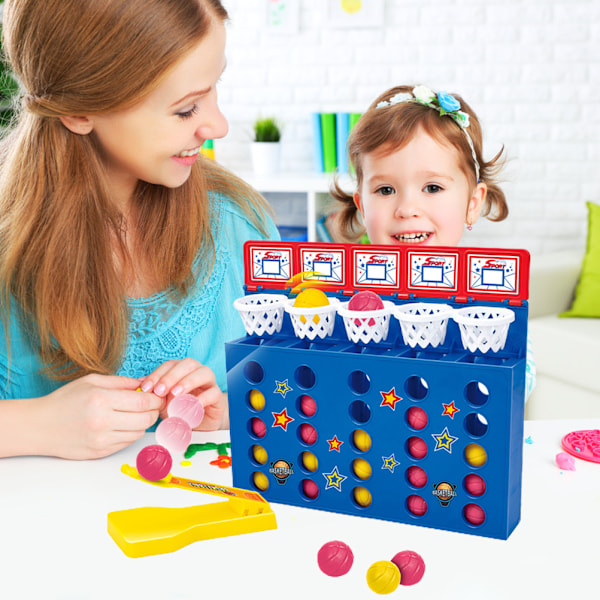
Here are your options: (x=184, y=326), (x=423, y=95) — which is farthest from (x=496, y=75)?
(x=184, y=326)

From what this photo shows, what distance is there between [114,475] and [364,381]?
314mm

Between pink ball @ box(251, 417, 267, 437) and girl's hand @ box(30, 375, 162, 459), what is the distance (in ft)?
0.56

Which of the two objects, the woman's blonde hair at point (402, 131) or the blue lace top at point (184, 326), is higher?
the woman's blonde hair at point (402, 131)

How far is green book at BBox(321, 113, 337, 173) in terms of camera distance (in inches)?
127

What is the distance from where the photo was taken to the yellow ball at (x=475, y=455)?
2.18 ft

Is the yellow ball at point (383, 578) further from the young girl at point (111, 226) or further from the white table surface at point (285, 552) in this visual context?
the young girl at point (111, 226)

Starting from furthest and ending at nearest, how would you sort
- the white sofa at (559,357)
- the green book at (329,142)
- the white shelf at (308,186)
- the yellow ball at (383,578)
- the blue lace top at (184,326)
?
the green book at (329,142), the white shelf at (308,186), the white sofa at (559,357), the blue lace top at (184,326), the yellow ball at (383,578)

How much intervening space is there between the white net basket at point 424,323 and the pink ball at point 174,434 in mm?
277

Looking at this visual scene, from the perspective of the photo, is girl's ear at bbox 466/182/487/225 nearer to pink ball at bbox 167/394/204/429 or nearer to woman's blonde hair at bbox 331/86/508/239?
woman's blonde hair at bbox 331/86/508/239

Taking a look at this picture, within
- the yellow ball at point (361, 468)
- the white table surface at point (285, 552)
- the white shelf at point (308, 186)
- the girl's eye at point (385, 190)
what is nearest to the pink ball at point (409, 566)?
the white table surface at point (285, 552)

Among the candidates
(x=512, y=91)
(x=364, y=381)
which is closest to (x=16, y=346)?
(x=364, y=381)

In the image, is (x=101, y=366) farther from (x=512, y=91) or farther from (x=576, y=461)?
(x=512, y=91)

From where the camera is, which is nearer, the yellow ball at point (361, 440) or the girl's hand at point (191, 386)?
the yellow ball at point (361, 440)

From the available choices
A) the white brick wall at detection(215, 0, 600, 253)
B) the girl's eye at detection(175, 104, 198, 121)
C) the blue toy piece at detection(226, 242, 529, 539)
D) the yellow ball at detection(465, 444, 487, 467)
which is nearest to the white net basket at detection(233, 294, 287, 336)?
the blue toy piece at detection(226, 242, 529, 539)
